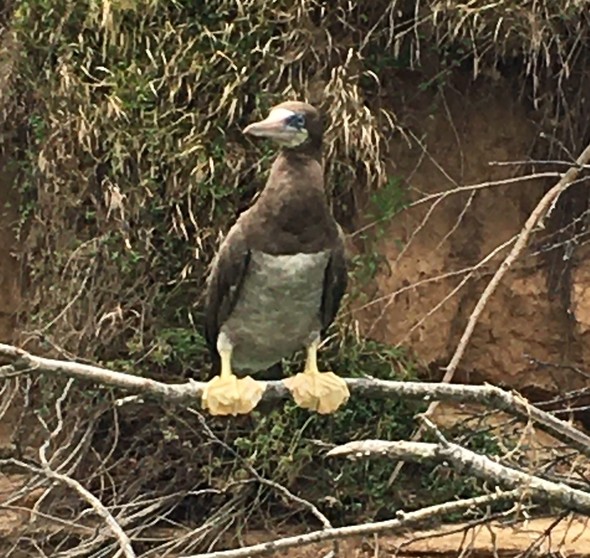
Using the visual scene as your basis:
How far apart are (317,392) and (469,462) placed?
0.49 metres

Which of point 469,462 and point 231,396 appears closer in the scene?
point 469,462

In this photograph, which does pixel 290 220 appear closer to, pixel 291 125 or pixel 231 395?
pixel 291 125

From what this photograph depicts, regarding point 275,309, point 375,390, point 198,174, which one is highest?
point 375,390

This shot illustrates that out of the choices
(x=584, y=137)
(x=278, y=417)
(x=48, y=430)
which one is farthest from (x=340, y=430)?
(x=584, y=137)

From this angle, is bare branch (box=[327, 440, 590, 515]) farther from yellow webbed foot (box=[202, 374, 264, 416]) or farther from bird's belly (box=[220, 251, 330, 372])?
bird's belly (box=[220, 251, 330, 372])

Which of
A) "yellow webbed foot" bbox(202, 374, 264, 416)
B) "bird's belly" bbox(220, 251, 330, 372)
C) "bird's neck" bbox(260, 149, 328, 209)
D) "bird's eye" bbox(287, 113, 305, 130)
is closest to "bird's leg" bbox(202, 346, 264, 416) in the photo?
"yellow webbed foot" bbox(202, 374, 264, 416)

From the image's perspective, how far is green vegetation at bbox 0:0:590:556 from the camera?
2.82 metres

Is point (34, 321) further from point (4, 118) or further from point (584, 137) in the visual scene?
point (584, 137)

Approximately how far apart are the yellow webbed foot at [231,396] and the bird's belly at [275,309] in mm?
167

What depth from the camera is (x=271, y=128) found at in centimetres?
196

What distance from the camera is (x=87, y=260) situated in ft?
9.44

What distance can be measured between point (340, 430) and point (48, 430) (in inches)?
26.3

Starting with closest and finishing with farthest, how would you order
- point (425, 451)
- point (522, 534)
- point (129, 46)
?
point (425, 451), point (522, 534), point (129, 46)

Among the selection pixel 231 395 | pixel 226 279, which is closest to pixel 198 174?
pixel 226 279
